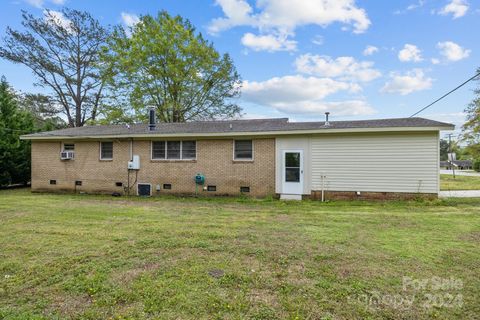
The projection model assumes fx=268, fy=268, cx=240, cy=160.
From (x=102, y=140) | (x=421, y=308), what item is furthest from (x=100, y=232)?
(x=102, y=140)

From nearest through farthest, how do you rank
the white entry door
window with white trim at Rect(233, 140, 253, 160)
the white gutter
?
the white gutter → the white entry door → window with white trim at Rect(233, 140, 253, 160)

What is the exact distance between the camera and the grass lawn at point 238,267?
2520 mm

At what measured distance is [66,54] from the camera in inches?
819

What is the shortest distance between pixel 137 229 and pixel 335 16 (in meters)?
12.4

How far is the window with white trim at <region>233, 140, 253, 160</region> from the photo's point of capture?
10211 millimetres

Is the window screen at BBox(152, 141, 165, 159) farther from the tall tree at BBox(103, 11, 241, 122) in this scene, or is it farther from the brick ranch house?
the tall tree at BBox(103, 11, 241, 122)

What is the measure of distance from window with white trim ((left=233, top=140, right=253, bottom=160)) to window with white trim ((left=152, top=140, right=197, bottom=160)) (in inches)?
67.4

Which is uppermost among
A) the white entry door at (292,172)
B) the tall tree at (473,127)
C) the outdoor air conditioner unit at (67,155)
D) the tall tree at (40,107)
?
the tall tree at (40,107)

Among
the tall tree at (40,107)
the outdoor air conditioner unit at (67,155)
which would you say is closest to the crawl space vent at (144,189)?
the outdoor air conditioner unit at (67,155)

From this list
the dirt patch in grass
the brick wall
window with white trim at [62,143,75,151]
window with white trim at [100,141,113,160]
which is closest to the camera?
the dirt patch in grass

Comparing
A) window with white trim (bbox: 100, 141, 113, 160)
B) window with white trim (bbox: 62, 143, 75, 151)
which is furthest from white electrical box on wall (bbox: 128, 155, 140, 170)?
window with white trim (bbox: 62, 143, 75, 151)

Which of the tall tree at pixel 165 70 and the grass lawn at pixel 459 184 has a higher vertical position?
the tall tree at pixel 165 70

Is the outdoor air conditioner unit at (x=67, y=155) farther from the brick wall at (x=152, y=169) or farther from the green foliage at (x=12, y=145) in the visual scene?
the green foliage at (x=12, y=145)

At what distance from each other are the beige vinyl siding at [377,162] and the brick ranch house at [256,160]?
0.09ft
